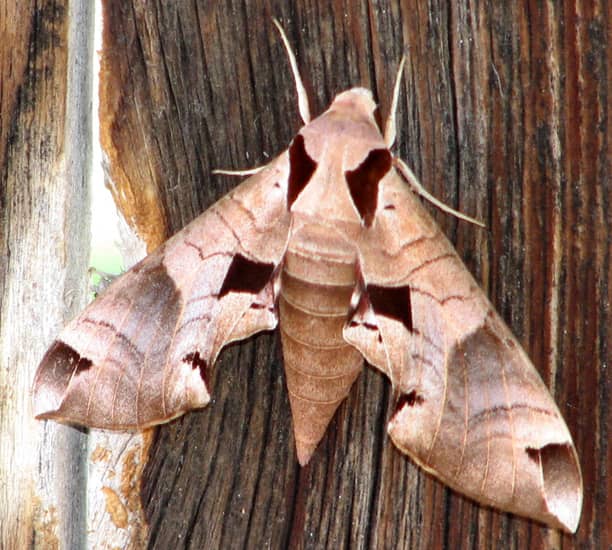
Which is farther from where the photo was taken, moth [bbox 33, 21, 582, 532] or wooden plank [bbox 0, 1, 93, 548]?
wooden plank [bbox 0, 1, 93, 548]

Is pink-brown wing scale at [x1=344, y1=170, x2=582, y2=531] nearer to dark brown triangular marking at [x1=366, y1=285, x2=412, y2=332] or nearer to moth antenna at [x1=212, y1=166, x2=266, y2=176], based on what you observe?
dark brown triangular marking at [x1=366, y1=285, x2=412, y2=332]

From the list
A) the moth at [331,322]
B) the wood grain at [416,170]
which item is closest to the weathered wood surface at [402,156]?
the wood grain at [416,170]

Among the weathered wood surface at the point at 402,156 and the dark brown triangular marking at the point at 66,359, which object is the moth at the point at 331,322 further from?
the weathered wood surface at the point at 402,156

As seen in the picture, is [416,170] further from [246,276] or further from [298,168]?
[246,276]

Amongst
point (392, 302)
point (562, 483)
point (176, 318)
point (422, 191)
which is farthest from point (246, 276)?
point (562, 483)

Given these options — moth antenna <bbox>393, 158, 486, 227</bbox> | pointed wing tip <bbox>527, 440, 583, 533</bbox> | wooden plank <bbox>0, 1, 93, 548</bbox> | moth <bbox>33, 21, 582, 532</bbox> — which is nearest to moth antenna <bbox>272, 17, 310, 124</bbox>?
moth <bbox>33, 21, 582, 532</bbox>
